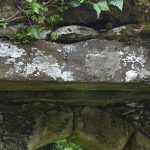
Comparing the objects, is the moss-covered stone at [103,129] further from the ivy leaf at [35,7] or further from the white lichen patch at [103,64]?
the ivy leaf at [35,7]

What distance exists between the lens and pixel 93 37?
2.02 m

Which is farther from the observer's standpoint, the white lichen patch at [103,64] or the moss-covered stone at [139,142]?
the moss-covered stone at [139,142]

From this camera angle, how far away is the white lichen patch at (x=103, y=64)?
1975mm

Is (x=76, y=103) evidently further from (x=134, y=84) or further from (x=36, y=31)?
(x=36, y=31)

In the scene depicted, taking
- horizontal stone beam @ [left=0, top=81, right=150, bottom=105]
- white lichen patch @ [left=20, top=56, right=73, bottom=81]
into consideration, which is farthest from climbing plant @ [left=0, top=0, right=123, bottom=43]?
horizontal stone beam @ [left=0, top=81, right=150, bottom=105]

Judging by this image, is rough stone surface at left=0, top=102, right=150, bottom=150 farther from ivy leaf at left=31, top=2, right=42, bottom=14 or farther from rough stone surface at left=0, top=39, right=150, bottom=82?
Answer: ivy leaf at left=31, top=2, right=42, bottom=14

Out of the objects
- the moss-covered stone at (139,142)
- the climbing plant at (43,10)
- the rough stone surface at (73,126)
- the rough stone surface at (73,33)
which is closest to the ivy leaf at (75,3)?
the climbing plant at (43,10)

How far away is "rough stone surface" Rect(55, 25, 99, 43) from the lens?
1968 mm

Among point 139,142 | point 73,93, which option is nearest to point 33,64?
point 73,93

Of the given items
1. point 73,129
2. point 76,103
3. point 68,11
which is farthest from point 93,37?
point 73,129

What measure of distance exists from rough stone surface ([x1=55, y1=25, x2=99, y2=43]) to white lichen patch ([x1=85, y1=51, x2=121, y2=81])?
85 millimetres

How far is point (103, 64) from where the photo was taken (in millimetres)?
1989

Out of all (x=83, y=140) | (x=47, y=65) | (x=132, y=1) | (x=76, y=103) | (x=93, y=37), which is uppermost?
(x=132, y=1)

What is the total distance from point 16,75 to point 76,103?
994 millimetres
